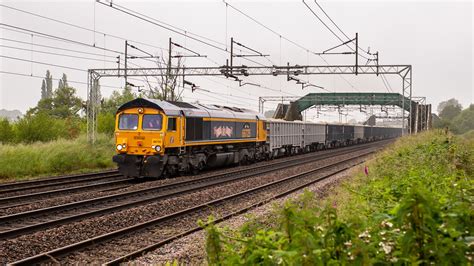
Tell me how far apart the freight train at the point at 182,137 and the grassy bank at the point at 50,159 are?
15.9ft

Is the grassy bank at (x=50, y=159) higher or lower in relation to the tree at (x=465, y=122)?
lower

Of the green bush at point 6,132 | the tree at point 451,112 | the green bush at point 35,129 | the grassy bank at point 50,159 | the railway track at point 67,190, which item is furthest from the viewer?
the tree at point 451,112

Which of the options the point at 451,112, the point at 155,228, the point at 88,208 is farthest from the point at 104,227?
the point at 451,112

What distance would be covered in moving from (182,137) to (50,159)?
284 inches

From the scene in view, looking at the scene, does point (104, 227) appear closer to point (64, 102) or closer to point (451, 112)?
point (64, 102)

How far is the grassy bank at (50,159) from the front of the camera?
2034 centimetres

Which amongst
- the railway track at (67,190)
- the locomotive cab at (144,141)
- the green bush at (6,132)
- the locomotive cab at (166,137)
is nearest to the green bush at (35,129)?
the green bush at (6,132)

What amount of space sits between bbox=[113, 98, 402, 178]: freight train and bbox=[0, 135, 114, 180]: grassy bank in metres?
4.85

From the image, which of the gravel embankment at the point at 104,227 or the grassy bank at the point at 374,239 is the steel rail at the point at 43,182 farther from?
the grassy bank at the point at 374,239

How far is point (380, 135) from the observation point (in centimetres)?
7681

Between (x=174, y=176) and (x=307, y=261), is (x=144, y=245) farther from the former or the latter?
(x=174, y=176)

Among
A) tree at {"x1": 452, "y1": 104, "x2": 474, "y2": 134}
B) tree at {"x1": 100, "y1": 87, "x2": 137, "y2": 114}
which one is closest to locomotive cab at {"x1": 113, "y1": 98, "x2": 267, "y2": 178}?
tree at {"x1": 100, "y1": 87, "x2": 137, "y2": 114}

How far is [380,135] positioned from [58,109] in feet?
170

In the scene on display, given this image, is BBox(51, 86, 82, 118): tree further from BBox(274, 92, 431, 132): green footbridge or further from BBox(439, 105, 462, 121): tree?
BBox(439, 105, 462, 121): tree
